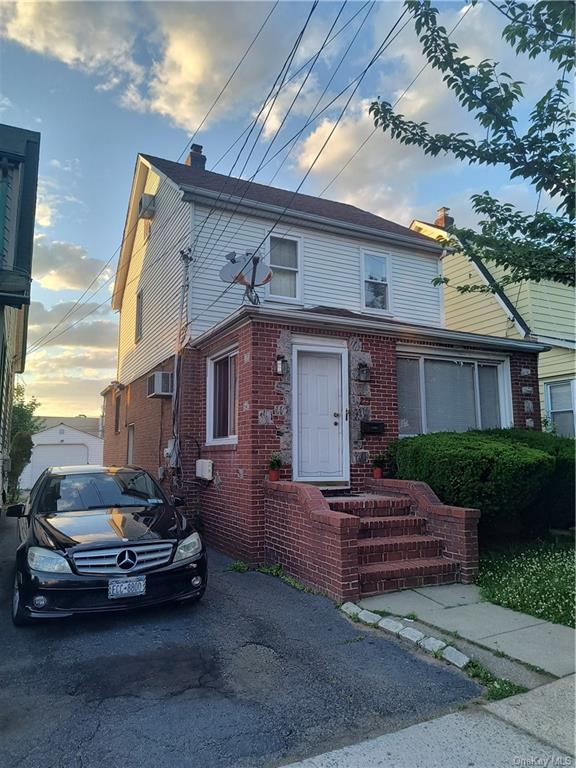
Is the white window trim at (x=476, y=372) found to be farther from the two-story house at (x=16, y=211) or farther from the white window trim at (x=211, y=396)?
the two-story house at (x=16, y=211)

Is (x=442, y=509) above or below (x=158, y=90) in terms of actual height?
below

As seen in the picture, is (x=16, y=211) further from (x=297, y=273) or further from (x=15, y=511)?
(x=297, y=273)

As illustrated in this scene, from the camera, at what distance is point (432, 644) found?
3975 millimetres

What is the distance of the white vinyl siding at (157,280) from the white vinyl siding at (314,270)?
0.51 meters

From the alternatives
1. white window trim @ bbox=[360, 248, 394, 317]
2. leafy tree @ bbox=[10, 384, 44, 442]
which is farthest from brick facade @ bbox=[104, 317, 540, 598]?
leafy tree @ bbox=[10, 384, 44, 442]

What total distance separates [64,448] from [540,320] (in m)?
33.9

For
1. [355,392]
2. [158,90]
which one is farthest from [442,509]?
[158,90]

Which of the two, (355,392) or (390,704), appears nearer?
(390,704)

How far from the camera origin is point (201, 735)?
282cm

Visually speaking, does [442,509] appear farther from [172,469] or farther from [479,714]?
[172,469]

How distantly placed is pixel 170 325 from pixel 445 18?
7.64 m

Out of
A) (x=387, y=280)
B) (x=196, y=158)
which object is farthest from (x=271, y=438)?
(x=196, y=158)

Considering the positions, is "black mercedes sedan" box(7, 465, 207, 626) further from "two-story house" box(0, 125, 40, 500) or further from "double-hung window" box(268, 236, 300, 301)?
"double-hung window" box(268, 236, 300, 301)

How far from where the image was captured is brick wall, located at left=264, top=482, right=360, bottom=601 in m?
5.12
